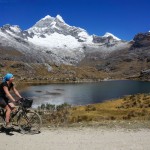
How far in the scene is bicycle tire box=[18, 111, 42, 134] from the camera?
15.4 m

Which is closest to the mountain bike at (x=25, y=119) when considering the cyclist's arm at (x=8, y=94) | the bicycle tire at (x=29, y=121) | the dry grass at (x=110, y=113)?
the bicycle tire at (x=29, y=121)

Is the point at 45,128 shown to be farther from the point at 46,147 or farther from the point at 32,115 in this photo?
the point at 46,147

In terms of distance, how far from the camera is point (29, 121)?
15539 millimetres

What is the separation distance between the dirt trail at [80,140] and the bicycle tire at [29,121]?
1.57 feet

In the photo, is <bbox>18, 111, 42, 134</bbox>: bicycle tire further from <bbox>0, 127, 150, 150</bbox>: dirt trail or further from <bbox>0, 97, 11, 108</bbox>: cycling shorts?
<bbox>0, 97, 11, 108</bbox>: cycling shorts

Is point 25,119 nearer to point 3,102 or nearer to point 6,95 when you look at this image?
point 3,102

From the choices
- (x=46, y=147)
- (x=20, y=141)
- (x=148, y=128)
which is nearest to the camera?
(x=46, y=147)

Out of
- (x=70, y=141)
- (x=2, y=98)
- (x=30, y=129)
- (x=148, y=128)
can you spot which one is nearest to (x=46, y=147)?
(x=70, y=141)

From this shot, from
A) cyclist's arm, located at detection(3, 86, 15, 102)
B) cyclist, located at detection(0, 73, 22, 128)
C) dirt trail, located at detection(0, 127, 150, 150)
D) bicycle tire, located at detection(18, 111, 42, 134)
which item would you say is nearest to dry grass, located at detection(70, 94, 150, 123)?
dirt trail, located at detection(0, 127, 150, 150)

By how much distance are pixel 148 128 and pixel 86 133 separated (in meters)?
3.67

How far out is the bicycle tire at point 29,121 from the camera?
15.4 metres

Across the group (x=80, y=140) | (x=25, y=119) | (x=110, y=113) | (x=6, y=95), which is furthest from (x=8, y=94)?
(x=110, y=113)

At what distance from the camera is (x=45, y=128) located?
54.4 ft

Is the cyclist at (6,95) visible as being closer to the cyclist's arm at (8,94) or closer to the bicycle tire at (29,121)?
the cyclist's arm at (8,94)
